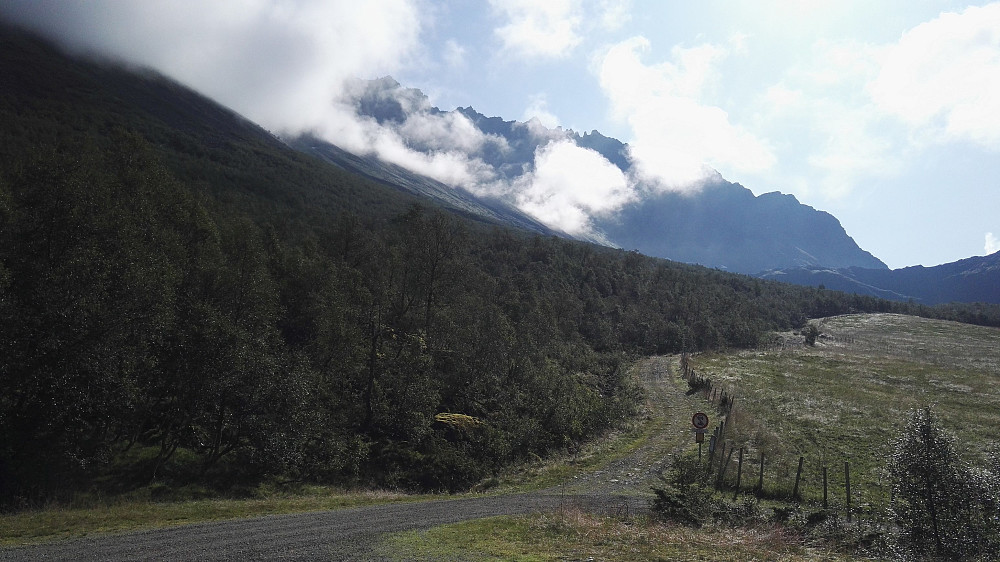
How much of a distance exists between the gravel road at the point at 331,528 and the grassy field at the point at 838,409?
8.42 m

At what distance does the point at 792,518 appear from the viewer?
20.1 meters

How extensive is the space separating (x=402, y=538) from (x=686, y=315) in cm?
14911

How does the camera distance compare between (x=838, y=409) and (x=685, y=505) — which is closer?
(x=685, y=505)

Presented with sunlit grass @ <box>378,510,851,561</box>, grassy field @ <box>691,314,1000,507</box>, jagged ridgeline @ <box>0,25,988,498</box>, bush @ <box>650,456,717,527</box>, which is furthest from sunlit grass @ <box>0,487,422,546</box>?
grassy field @ <box>691,314,1000,507</box>

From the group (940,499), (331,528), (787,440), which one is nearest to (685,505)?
(940,499)

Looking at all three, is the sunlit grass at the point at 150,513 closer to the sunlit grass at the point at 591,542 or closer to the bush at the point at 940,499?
the sunlit grass at the point at 591,542

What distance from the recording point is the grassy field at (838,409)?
28766 millimetres

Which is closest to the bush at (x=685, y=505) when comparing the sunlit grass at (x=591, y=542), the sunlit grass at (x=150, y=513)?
the sunlit grass at (x=591, y=542)

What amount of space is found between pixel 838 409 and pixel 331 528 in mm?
49445

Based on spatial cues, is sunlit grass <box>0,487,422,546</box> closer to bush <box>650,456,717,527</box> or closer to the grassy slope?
the grassy slope

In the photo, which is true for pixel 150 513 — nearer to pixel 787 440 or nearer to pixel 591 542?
pixel 591 542

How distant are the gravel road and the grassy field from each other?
8.42 metres

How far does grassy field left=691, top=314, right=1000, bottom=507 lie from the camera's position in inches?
1133

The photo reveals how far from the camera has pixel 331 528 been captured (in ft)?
63.3
